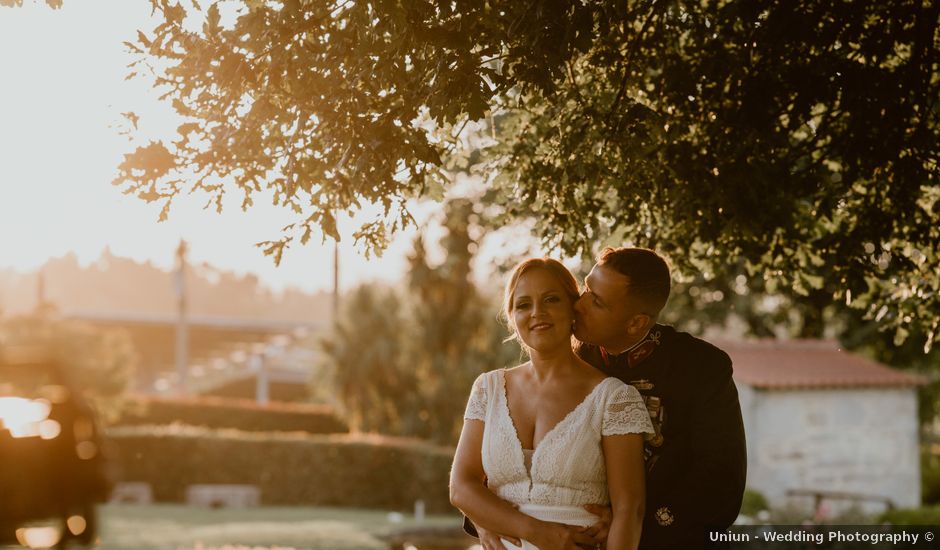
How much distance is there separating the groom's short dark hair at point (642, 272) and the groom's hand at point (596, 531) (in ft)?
2.82

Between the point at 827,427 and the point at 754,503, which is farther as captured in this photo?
the point at 827,427

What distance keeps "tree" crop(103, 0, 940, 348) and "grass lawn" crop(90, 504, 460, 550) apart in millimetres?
10666

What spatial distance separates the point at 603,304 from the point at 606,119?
77.5 inches

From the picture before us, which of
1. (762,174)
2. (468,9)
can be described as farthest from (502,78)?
(762,174)

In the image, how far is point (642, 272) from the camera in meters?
4.40

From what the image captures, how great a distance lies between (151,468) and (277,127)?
82.6 ft

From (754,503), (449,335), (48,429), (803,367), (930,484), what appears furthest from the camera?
(449,335)

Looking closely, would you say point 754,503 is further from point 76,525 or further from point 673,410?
point 673,410

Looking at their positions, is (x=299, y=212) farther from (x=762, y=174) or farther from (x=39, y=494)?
(x=39, y=494)

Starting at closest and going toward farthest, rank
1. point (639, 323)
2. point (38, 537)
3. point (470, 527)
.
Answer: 1. point (639, 323)
2. point (470, 527)
3. point (38, 537)

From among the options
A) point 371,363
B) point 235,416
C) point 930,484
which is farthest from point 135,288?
point 930,484

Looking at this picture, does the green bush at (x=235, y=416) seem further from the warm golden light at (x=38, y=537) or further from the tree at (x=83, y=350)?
the warm golden light at (x=38, y=537)

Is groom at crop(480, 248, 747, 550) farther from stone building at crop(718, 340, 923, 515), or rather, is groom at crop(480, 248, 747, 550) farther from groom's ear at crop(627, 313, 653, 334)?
stone building at crop(718, 340, 923, 515)

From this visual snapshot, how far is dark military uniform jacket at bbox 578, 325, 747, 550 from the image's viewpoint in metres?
4.30
